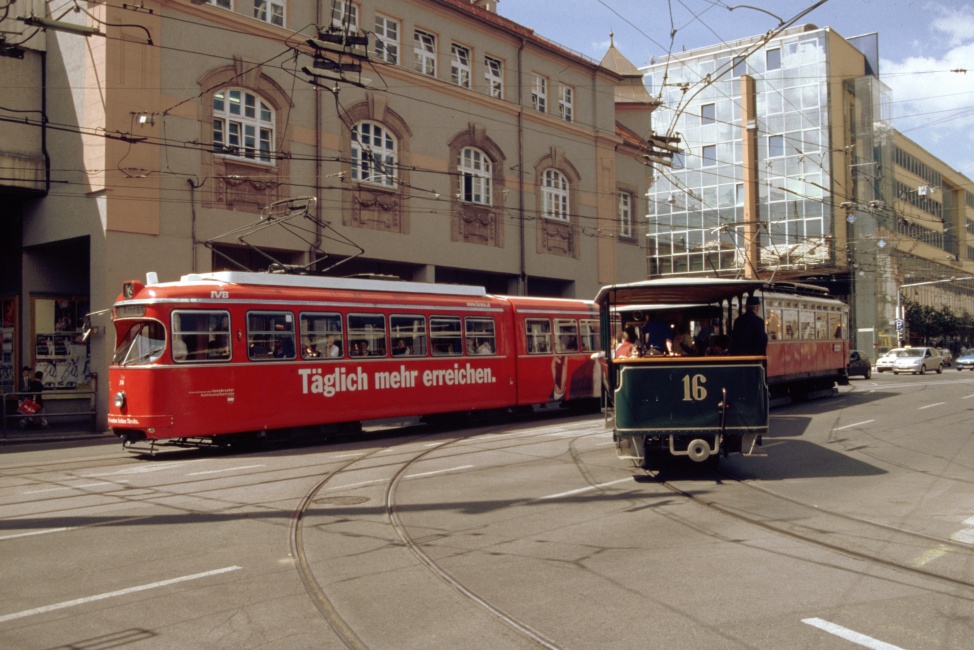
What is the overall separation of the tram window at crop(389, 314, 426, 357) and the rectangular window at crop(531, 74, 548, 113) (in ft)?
56.8

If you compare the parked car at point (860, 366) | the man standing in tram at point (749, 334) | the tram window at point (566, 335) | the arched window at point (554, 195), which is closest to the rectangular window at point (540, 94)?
the arched window at point (554, 195)

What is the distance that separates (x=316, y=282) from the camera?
17.0 meters

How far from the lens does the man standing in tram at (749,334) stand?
11594mm

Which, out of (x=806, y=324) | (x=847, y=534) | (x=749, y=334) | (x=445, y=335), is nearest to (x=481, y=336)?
(x=445, y=335)

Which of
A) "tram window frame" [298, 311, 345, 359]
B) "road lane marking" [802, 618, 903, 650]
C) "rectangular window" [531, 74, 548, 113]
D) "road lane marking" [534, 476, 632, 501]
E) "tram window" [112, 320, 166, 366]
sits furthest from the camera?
"rectangular window" [531, 74, 548, 113]

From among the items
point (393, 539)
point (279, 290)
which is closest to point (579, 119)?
point (279, 290)

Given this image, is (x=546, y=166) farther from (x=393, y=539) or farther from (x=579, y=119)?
(x=393, y=539)

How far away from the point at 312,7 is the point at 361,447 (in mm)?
15362

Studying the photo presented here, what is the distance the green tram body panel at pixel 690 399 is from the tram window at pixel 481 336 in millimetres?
9439

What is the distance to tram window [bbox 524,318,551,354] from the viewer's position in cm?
2208

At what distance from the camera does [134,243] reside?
22.0 m

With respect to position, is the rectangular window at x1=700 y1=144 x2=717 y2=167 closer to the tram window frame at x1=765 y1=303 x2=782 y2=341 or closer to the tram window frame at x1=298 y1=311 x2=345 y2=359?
the tram window frame at x1=765 y1=303 x2=782 y2=341

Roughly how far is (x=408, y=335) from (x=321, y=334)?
2325 millimetres

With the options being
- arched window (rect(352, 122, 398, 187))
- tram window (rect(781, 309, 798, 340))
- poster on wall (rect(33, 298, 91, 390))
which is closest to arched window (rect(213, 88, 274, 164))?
arched window (rect(352, 122, 398, 187))
